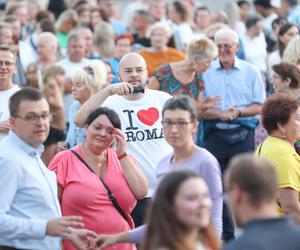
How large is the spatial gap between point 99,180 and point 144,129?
4.49ft

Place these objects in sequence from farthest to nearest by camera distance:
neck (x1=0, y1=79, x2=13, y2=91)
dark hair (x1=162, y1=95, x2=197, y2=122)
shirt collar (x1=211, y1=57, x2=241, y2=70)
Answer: shirt collar (x1=211, y1=57, x2=241, y2=70) < neck (x1=0, y1=79, x2=13, y2=91) < dark hair (x1=162, y1=95, x2=197, y2=122)

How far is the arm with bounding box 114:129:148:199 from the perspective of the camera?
8.67m

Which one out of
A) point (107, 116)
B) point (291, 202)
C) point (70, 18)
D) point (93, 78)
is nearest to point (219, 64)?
point (93, 78)

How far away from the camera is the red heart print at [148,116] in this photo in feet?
32.2

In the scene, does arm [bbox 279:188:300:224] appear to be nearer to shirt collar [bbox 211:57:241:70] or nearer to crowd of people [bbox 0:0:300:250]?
crowd of people [bbox 0:0:300:250]

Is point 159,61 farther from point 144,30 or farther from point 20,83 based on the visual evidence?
point 144,30

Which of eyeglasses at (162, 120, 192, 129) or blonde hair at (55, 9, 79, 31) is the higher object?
blonde hair at (55, 9, 79, 31)

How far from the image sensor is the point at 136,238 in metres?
7.36

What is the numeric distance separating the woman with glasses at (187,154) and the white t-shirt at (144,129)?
138cm

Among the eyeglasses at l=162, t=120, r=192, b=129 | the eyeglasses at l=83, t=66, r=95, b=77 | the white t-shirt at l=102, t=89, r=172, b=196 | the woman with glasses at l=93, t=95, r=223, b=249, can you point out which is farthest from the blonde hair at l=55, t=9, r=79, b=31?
the eyeglasses at l=162, t=120, r=192, b=129

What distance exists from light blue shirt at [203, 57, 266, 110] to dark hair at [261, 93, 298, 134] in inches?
135

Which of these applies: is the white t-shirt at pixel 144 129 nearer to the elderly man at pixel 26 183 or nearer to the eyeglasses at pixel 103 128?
the eyeglasses at pixel 103 128

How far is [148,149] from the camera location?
975 cm

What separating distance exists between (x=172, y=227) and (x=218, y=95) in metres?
6.37
